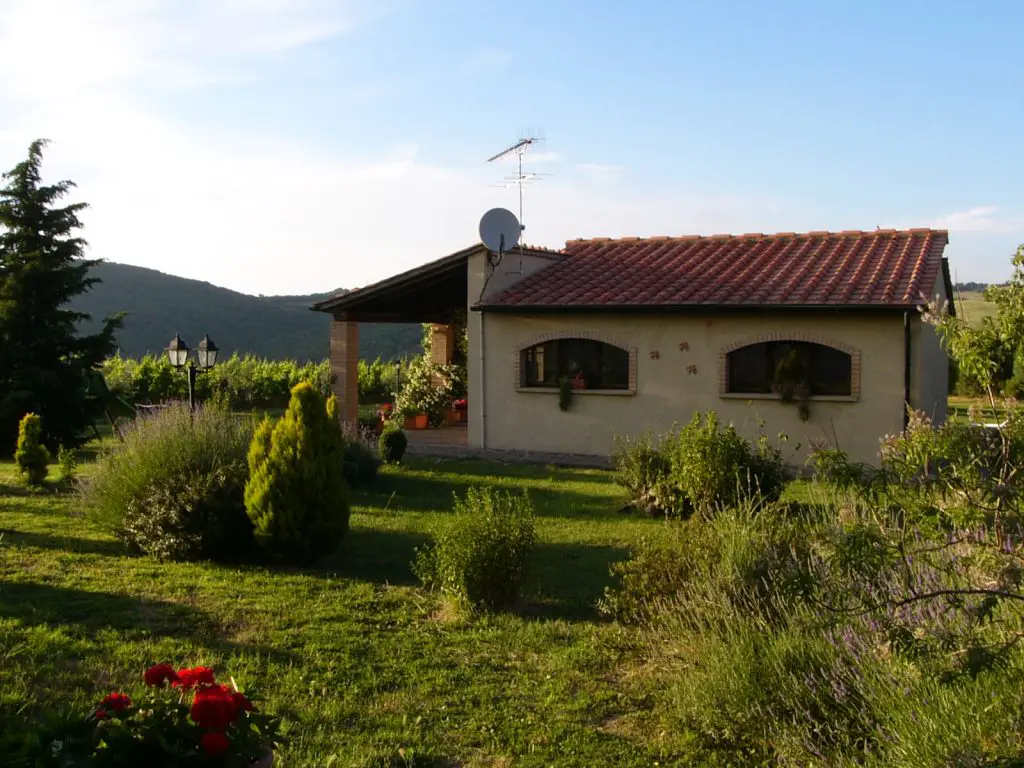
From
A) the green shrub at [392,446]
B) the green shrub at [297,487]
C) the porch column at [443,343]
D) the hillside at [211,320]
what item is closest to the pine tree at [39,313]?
the green shrub at [392,446]

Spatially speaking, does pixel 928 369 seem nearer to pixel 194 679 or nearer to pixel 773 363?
pixel 773 363

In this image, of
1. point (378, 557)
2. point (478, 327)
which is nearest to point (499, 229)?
point (478, 327)

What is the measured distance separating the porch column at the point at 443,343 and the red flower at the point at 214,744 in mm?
18950

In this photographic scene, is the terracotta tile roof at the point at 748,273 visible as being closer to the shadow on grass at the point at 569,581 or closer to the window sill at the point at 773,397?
the window sill at the point at 773,397

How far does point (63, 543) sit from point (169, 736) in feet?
23.1

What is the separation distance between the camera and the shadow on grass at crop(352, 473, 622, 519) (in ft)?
39.1

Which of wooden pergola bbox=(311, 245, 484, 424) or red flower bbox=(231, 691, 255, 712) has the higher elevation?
wooden pergola bbox=(311, 245, 484, 424)

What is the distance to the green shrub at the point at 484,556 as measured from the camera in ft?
23.9

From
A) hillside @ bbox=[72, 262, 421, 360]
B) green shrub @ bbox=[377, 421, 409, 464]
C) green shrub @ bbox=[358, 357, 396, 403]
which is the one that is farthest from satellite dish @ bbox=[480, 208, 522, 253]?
hillside @ bbox=[72, 262, 421, 360]

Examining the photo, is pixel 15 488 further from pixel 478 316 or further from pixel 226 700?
pixel 226 700

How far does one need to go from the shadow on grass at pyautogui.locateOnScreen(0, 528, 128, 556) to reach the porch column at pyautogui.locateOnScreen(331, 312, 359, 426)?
27.5 feet

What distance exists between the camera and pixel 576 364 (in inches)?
672

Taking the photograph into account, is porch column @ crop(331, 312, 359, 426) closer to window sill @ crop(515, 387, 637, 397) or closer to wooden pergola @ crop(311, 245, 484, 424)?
wooden pergola @ crop(311, 245, 484, 424)

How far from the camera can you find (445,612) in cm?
741
